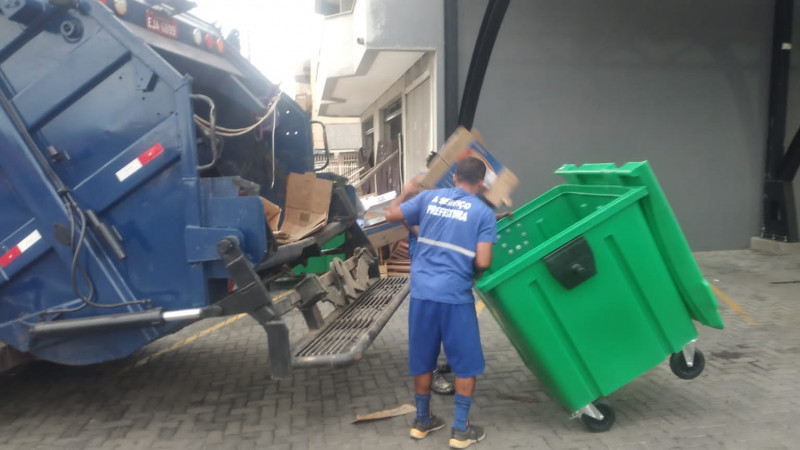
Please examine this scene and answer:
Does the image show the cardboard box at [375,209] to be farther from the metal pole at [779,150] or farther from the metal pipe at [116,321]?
the metal pole at [779,150]

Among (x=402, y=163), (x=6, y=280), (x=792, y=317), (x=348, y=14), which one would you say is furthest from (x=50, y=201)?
(x=402, y=163)

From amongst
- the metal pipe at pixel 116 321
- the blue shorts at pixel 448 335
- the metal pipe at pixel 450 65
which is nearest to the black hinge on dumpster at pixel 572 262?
the blue shorts at pixel 448 335

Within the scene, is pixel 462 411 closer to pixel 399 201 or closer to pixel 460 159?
pixel 399 201

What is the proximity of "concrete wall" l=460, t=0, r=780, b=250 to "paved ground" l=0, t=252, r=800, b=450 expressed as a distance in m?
4.47

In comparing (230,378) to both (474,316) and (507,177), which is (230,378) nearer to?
(474,316)

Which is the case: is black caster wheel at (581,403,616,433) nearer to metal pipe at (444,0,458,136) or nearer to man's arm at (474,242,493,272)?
man's arm at (474,242,493,272)

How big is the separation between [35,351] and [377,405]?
2129 mm

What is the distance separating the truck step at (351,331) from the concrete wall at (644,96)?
4979 mm

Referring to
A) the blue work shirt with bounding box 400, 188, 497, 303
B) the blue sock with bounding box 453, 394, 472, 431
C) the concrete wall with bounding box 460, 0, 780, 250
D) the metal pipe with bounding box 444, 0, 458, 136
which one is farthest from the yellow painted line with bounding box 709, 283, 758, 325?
the metal pipe with bounding box 444, 0, 458, 136

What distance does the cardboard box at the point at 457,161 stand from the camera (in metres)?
3.88

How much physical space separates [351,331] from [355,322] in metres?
0.21

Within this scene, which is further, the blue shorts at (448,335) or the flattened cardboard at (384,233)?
the flattened cardboard at (384,233)

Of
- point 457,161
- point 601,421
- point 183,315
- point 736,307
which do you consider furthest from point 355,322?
point 736,307

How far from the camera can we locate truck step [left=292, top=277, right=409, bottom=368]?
3.31 m
